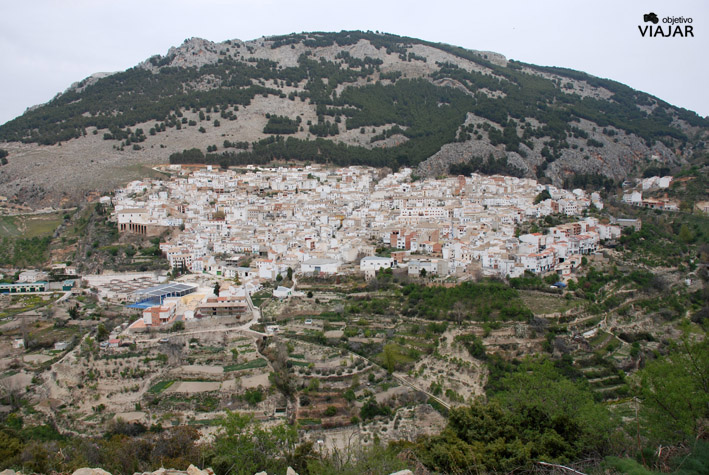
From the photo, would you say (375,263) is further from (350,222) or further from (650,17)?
(650,17)

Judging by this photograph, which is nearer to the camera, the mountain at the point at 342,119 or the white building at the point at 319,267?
the white building at the point at 319,267

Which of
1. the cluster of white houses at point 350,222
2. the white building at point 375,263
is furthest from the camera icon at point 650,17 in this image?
the white building at point 375,263

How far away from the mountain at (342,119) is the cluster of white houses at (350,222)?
6265mm

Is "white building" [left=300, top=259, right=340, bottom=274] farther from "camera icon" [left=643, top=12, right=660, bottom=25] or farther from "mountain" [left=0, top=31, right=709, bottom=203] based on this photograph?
"mountain" [left=0, top=31, right=709, bottom=203]

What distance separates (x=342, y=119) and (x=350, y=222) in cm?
3019

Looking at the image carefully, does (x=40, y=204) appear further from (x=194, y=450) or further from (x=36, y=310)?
(x=194, y=450)

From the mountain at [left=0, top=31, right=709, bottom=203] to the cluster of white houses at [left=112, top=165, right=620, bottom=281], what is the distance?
627cm

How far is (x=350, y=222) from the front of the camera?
28.9 meters

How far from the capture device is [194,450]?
10805 millimetres

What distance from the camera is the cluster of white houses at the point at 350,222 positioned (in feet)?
75.0

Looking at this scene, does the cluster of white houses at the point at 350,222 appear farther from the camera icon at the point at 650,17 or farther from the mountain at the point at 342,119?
the camera icon at the point at 650,17

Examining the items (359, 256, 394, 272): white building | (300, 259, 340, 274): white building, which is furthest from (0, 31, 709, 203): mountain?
(300, 259, 340, 274): white building

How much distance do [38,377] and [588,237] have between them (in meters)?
22.0

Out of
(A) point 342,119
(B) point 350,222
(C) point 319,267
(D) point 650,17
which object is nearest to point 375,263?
(C) point 319,267
